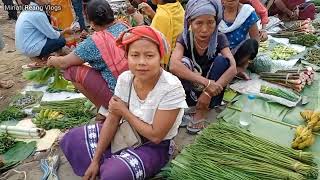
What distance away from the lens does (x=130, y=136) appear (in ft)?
9.12

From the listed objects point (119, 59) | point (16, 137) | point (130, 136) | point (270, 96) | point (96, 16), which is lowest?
point (16, 137)

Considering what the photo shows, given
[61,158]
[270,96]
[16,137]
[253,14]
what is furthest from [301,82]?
[16,137]

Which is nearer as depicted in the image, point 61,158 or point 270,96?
point 61,158

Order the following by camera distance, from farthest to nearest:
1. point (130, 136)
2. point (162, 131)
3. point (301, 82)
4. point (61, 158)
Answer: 1. point (301, 82)
2. point (61, 158)
3. point (130, 136)
4. point (162, 131)

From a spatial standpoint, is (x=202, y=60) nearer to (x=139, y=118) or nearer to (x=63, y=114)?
(x=139, y=118)

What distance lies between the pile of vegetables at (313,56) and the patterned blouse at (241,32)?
111 cm

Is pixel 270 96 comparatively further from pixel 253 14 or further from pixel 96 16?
pixel 96 16

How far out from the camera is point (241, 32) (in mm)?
Answer: 4371

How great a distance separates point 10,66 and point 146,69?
177 inches

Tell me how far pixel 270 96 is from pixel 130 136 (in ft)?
6.27

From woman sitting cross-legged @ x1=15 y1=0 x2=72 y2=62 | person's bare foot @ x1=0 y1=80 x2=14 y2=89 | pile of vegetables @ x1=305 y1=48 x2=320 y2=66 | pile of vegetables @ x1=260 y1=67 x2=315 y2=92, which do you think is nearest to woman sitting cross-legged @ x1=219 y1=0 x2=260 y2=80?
pile of vegetables @ x1=260 y1=67 x2=315 y2=92

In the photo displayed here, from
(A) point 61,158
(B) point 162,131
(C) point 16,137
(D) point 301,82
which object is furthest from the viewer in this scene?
(D) point 301,82

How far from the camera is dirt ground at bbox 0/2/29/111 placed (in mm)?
5096

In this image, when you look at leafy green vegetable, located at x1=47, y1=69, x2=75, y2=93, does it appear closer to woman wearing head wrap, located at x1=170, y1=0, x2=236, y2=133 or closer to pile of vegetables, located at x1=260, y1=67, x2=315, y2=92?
woman wearing head wrap, located at x1=170, y1=0, x2=236, y2=133
